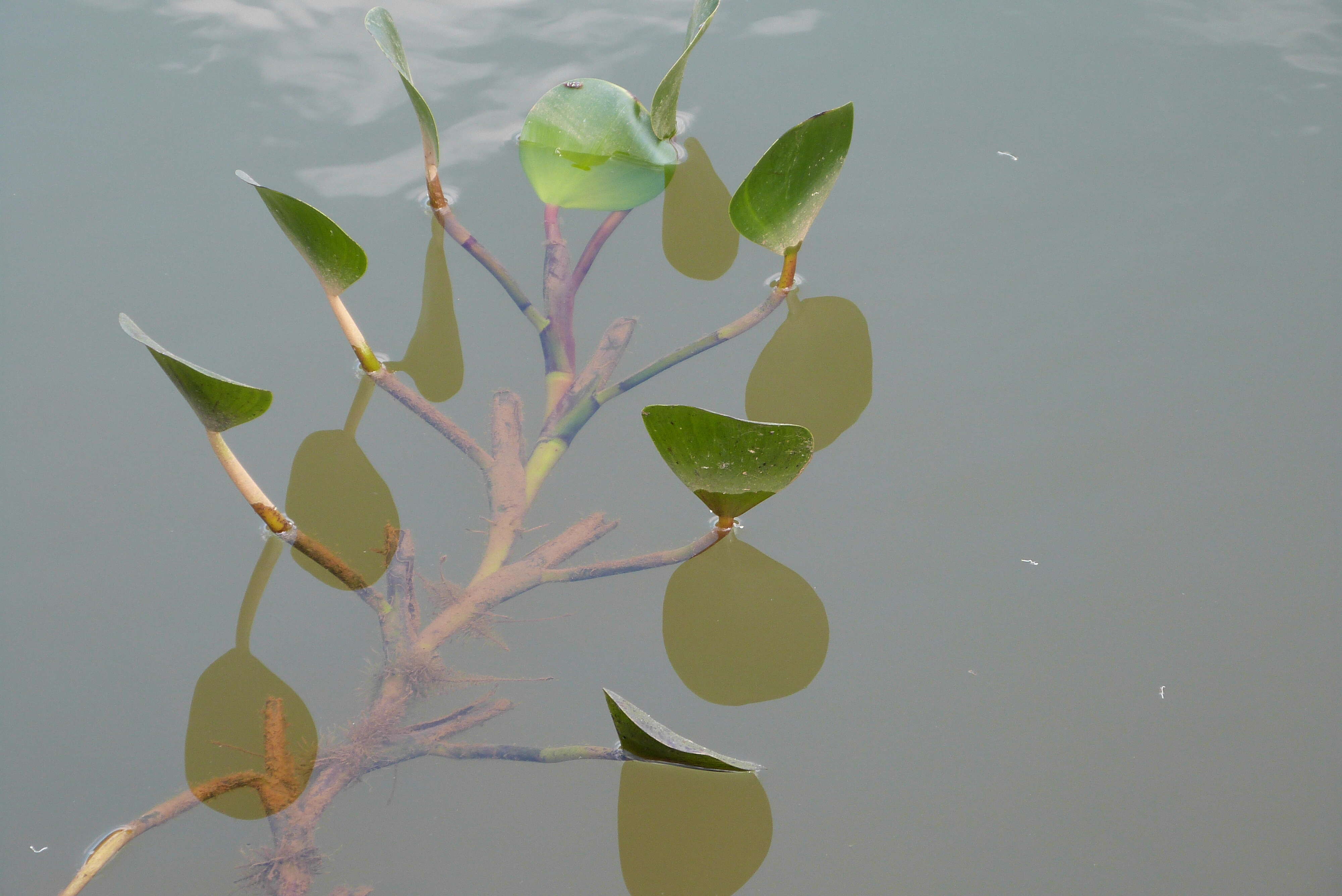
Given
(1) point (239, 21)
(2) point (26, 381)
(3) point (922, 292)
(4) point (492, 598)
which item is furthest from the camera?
(1) point (239, 21)

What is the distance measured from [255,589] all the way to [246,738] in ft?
0.65

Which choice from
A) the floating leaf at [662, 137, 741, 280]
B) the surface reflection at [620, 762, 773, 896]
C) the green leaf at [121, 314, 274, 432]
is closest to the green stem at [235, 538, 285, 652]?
the green leaf at [121, 314, 274, 432]

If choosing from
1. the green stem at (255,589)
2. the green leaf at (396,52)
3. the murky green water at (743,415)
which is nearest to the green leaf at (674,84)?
the murky green water at (743,415)

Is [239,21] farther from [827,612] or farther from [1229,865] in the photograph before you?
[1229,865]

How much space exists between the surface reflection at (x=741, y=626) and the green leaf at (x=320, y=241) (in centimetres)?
55

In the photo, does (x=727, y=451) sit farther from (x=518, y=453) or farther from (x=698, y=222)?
(x=698, y=222)

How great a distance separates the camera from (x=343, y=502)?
3.70 ft

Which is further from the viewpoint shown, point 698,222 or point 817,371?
point 698,222

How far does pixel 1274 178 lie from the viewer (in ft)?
5.01

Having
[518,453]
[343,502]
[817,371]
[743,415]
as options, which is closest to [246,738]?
[343,502]

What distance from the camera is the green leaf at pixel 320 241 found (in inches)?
37.8

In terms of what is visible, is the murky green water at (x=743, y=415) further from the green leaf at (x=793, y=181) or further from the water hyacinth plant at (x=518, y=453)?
the green leaf at (x=793, y=181)

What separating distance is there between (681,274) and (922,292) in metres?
0.38

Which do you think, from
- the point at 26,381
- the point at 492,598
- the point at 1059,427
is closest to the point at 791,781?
the point at 492,598
